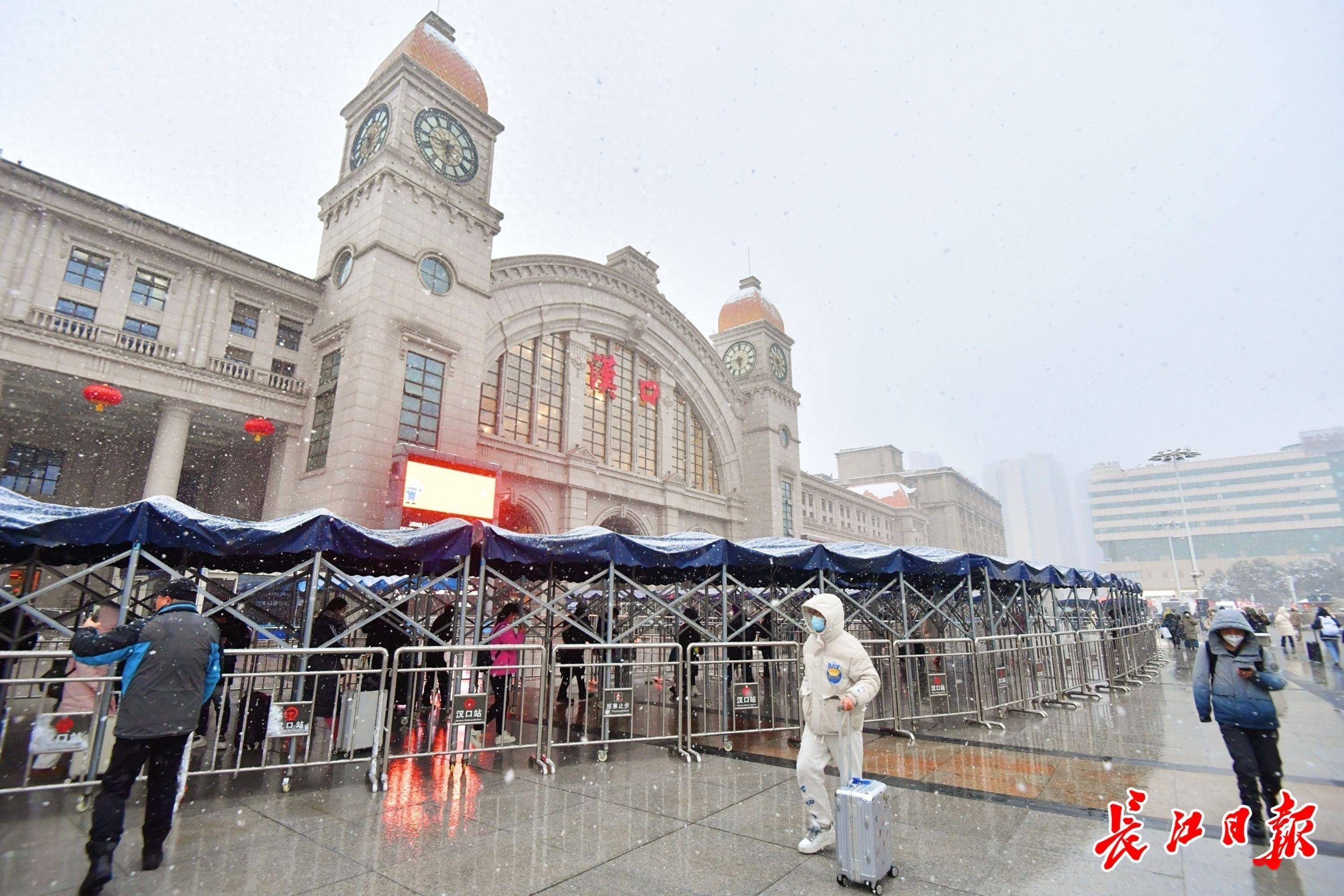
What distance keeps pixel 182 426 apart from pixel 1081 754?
24011 mm

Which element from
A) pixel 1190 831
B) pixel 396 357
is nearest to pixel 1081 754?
pixel 1190 831

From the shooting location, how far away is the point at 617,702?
28.7 feet

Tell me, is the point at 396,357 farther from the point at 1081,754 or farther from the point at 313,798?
the point at 1081,754

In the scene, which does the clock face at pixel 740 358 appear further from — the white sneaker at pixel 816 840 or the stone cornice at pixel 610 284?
the white sneaker at pixel 816 840

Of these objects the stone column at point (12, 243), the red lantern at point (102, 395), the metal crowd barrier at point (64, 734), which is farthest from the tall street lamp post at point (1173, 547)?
the stone column at point (12, 243)

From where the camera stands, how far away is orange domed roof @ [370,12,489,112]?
23.4 metres

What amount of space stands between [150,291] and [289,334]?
13.3ft

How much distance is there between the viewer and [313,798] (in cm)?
646

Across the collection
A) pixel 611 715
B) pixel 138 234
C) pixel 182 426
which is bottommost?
pixel 611 715

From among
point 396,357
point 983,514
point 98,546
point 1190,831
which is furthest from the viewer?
point 983,514

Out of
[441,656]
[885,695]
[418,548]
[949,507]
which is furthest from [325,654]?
[949,507]

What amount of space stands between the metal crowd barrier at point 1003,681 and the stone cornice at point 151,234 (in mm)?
23883

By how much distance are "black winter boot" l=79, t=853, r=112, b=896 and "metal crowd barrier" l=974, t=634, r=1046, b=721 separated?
36.0 feet

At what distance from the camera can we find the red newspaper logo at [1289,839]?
4.77 metres
